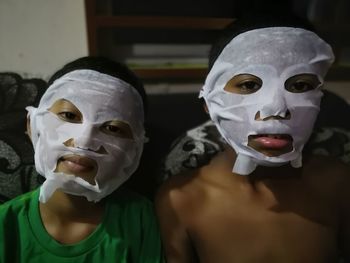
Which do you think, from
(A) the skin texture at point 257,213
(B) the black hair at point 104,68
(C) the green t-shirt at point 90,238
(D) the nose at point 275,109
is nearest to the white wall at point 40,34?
(B) the black hair at point 104,68

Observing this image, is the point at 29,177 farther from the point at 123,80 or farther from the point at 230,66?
the point at 230,66

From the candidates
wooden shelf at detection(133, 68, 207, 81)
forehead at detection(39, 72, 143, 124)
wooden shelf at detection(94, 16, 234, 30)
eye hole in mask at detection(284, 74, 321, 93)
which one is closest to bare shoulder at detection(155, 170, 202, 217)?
forehead at detection(39, 72, 143, 124)

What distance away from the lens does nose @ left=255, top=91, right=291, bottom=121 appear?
2.30 feet

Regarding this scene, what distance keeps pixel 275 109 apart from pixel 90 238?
→ 1.58ft

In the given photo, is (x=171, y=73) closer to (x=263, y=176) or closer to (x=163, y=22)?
(x=163, y=22)

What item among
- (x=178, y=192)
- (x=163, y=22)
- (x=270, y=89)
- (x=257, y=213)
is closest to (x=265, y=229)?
(x=257, y=213)

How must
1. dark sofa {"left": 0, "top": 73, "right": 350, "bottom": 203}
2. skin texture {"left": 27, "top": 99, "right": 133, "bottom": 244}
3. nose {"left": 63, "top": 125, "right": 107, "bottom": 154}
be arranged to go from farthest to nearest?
dark sofa {"left": 0, "top": 73, "right": 350, "bottom": 203} < skin texture {"left": 27, "top": 99, "right": 133, "bottom": 244} < nose {"left": 63, "top": 125, "right": 107, "bottom": 154}

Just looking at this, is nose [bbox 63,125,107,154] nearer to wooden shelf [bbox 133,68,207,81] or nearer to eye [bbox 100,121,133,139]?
eye [bbox 100,121,133,139]

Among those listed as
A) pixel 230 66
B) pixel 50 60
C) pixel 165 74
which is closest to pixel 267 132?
pixel 230 66

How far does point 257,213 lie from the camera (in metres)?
0.85

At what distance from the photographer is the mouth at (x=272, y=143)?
717 millimetres

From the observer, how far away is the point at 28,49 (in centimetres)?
119

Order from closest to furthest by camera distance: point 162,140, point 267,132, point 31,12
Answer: point 267,132, point 162,140, point 31,12

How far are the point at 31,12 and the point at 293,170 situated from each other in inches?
36.4
